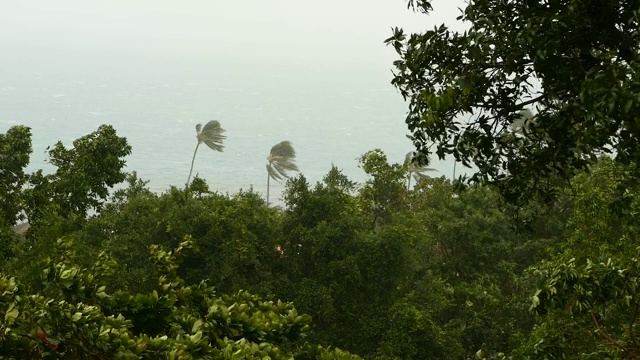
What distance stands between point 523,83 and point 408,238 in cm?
1146

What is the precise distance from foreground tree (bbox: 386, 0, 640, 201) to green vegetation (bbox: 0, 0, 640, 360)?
0.06 ft

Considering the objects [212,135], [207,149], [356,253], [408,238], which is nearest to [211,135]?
[212,135]

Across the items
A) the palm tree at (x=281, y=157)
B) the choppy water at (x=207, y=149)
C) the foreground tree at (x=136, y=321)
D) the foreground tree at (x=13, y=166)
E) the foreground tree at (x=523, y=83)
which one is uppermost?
the choppy water at (x=207, y=149)

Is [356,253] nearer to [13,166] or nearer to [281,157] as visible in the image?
[13,166]

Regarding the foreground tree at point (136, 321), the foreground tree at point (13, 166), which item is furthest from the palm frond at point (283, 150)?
the foreground tree at point (136, 321)

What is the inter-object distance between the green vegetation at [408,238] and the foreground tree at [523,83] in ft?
0.06

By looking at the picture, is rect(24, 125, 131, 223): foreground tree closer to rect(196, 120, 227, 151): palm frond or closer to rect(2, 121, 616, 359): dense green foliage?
rect(2, 121, 616, 359): dense green foliage

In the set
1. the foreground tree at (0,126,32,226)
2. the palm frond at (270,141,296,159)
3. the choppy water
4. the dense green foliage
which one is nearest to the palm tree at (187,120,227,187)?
the palm frond at (270,141,296,159)

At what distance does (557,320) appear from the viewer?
12000 millimetres

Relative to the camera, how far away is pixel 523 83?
6012 mm

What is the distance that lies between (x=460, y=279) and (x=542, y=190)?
17.6 meters

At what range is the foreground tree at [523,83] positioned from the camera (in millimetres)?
4934

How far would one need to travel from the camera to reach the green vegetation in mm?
4988

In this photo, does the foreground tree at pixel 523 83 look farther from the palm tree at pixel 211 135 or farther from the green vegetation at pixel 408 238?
the palm tree at pixel 211 135
